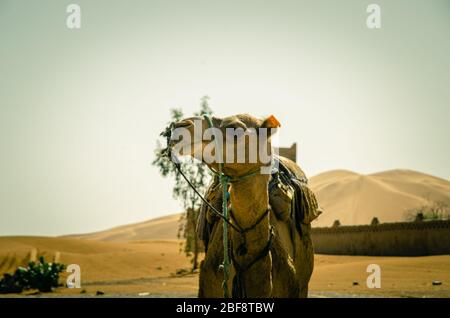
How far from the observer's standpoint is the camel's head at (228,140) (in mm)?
4160

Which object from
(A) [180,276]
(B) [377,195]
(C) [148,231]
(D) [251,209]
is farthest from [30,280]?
(C) [148,231]

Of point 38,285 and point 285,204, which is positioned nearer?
point 285,204

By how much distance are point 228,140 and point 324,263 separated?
90.0 ft

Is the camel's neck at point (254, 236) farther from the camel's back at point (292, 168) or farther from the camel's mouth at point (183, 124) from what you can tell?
the camel's back at point (292, 168)

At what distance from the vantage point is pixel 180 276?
89.0 ft

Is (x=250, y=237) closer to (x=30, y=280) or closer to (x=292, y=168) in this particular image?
(x=292, y=168)

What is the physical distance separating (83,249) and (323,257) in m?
22.5

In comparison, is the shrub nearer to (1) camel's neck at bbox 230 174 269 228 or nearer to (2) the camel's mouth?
(1) camel's neck at bbox 230 174 269 228

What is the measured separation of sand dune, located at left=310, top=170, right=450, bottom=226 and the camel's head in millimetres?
63242

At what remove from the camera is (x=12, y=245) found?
38.9 metres

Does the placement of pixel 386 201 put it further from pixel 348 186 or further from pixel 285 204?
pixel 285 204

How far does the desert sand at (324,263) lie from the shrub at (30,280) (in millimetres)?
558

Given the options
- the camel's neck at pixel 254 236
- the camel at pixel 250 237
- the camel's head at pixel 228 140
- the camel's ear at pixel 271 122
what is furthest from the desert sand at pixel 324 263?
the camel's ear at pixel 271 122
